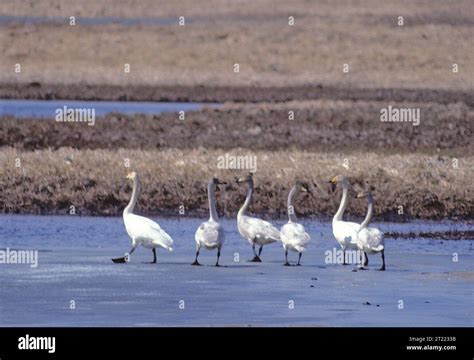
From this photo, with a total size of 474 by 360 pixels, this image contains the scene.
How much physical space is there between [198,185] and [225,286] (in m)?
7.72

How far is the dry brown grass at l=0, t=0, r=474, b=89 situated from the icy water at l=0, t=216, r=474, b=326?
4569cm

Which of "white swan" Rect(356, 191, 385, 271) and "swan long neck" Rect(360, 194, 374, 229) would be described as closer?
"white swan" Rect(356, 191, 385, 271)

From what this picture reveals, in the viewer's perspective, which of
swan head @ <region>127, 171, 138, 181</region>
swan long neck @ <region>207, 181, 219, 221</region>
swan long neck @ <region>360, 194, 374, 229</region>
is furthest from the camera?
swan head @ <region>127, 171, 138, 181</region>

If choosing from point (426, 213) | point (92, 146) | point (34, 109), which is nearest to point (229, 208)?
point (426, 213)

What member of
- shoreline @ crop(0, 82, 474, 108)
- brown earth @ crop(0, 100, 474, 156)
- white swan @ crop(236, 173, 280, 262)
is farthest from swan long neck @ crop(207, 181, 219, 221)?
shoreline @ crop(0, 82, 474, 108)

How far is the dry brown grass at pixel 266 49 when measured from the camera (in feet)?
224

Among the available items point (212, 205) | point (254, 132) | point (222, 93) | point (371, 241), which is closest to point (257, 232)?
point (212, 205)

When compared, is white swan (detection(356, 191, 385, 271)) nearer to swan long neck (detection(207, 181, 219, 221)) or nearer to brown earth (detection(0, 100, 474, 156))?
swan long neck (detection(207, 181, 219, 221))

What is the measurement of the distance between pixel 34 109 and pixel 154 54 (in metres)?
32.6

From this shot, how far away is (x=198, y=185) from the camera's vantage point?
22875mm

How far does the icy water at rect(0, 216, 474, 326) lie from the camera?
13375mm

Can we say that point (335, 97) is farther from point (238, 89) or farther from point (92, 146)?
point (92, 146)

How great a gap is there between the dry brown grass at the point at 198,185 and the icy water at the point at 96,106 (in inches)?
714
